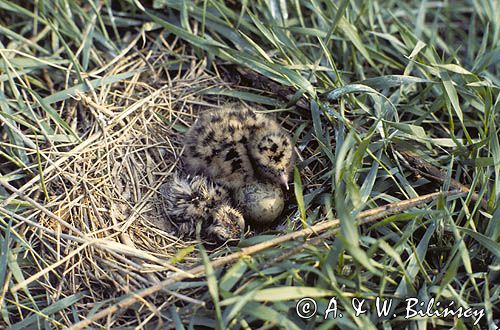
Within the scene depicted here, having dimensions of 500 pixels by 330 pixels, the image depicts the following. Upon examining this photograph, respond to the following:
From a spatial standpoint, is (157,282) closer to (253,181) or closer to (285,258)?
(285,258)

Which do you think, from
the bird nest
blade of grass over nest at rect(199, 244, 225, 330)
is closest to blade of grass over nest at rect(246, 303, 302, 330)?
blade of grass over nest at rect(199, 244, 225, 330)

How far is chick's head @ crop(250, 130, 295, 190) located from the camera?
11.5 feet

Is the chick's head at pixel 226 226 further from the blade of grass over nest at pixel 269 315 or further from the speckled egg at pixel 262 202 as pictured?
the blade of grass over nest at pixel 269 315

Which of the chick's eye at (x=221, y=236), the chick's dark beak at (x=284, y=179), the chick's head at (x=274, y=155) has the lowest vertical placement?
the chick's eye at (x=221, y=236)

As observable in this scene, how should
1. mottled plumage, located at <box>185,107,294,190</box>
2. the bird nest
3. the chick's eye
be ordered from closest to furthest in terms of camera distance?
the bird nest < the chick's eye < mottled plumage, located at <box>185,107,294,190</box>

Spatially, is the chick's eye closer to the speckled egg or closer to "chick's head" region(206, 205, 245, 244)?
"chick's head" region(206, 205, 245, 244)

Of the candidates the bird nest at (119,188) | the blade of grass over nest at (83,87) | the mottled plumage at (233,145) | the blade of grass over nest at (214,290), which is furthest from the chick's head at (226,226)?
the blade of grass over nest at (83,87)

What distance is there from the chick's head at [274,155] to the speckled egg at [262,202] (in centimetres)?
6

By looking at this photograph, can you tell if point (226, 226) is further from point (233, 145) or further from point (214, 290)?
point (214, 290)

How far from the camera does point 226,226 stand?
11.2 ft

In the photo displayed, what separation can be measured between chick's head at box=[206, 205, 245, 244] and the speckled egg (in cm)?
8

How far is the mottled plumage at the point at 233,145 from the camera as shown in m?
3.58

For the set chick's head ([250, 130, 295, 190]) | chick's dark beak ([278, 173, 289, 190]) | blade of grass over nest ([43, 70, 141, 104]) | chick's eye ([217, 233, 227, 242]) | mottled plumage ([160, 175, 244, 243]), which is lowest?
chick's eye ([217, 233, 227, 242])

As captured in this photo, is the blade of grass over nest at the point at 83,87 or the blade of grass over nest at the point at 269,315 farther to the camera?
the blade of grass over nest at the point at 83,87
